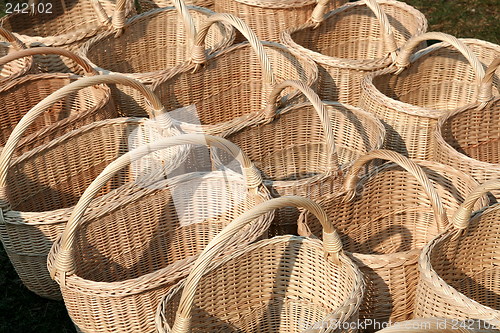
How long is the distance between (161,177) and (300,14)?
1454 mm

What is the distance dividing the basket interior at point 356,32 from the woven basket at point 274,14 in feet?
0.34

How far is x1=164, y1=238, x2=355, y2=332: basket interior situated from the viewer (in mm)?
2518

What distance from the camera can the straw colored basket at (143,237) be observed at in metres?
2.41

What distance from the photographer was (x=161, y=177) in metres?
2.88

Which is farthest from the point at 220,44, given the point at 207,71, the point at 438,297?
the point at 438,297

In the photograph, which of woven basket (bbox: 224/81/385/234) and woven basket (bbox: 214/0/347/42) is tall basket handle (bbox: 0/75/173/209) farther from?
woven basket (bbox: 214/0/347/42)

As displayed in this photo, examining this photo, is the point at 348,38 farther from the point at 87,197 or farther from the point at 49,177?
the point at 87,197

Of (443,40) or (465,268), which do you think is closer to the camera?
(465,268)

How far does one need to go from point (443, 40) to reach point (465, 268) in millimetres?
924

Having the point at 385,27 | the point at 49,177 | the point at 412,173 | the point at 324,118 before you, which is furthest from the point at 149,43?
the point at 412,173

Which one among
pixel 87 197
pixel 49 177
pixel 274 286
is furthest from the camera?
pixel 49 177

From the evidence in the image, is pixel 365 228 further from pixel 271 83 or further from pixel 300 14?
pixel 300 14

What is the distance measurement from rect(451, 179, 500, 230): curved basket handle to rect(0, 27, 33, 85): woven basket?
81.0 inches

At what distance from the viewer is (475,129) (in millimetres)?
3293
